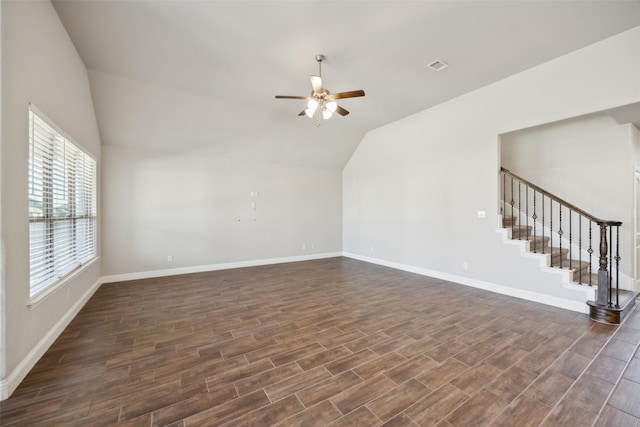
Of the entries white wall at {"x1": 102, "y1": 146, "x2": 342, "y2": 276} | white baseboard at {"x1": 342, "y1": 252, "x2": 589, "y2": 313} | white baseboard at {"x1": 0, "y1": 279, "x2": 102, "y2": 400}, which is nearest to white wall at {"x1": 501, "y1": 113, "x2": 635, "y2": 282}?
white baseboard at {"x1": 342, "y1": 252, "x2": 589, "y2": 313}

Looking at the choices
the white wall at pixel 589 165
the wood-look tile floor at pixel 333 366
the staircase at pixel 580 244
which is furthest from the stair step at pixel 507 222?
the wood-look tile floor at pixel 333 366

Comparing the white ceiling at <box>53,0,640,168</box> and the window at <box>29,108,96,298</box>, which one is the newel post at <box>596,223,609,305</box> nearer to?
the white ceiling at <box>53,0,640,168</box>

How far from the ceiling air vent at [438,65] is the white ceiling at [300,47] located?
81mm

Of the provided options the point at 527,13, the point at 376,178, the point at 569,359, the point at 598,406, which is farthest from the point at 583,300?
the point at 376,178

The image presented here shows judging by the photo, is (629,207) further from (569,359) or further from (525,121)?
(569,359)

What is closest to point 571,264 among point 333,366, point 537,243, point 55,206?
point 537,243

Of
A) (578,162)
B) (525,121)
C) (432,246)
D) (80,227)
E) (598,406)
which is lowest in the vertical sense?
(598,406)

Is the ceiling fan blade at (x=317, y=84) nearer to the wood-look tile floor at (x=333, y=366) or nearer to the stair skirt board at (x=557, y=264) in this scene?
the wood-look tile floor at (x=333, y=366)

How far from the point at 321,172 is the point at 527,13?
5.40 meters

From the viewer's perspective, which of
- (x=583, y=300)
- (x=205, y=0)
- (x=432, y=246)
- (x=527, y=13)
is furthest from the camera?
(x=432, y=246)

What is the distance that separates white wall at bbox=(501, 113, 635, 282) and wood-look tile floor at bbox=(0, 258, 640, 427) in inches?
70.5

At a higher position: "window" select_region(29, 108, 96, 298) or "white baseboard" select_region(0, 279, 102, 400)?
"window" select_region(29, 108, 96, 298)

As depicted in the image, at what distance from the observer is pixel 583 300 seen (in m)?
3.41

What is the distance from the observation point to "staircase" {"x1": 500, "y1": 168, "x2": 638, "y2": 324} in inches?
126
